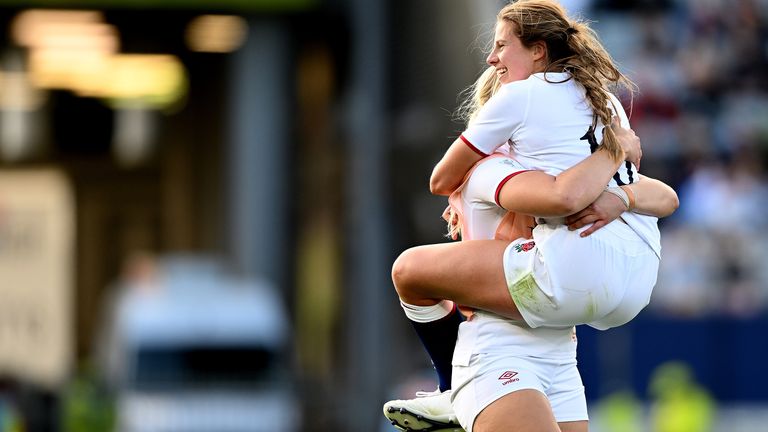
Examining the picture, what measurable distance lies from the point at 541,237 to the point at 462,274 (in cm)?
26

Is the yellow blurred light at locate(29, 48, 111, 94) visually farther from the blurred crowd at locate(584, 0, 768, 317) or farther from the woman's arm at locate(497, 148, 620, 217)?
the woman's arm at locate(497, 148, 620, 217)

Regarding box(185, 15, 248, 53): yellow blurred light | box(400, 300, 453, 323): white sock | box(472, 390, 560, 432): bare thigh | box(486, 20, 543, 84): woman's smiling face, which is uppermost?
box(486, 20, 543, 84): woman's smiling face

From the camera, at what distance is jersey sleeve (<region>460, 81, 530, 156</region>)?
14.7 feet

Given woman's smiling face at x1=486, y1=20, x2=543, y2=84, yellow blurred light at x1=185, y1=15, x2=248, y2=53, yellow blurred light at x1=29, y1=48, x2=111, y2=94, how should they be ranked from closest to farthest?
woman's smiling face at x1=486, y1=20, x2=543, y2=84 < yellow blurred light at x1=185, y1=15, x2=248, y2=53 < yellow blurred light at x1=29, y1=48, x2=111, y2=94

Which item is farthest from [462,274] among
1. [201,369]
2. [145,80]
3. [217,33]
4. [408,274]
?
[145,80]

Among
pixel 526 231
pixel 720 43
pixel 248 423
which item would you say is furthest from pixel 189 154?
pixel 526 231

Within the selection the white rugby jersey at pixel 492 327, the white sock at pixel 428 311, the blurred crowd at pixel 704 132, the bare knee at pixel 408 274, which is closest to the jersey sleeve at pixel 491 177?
the white rugby jersey at pixel 492 327

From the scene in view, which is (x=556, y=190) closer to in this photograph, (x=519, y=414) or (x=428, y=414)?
(x=519, y=414)

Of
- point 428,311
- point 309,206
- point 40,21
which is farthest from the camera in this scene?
point 309,206

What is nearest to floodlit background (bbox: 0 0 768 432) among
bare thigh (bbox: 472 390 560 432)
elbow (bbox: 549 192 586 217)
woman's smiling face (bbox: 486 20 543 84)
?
woman's smiling face (bbox: 486 20 543 84)

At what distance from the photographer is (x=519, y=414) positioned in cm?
442

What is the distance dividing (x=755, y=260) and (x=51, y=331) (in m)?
7.43

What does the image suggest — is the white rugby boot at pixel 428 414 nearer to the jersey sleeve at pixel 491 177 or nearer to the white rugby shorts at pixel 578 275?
the white rugby shorts at pixel 578 275

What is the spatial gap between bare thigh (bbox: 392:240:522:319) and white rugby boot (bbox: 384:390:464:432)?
1.38ft
